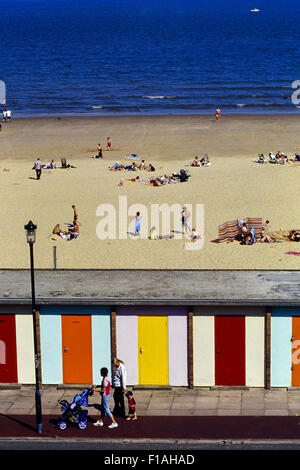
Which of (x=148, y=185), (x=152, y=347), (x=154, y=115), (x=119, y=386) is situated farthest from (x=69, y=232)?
(x=154, y=115)

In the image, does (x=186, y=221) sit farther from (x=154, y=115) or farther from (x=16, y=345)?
(x=154, y=115)

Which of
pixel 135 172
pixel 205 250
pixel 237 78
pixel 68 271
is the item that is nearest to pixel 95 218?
pixel 205 250

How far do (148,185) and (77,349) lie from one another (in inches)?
963

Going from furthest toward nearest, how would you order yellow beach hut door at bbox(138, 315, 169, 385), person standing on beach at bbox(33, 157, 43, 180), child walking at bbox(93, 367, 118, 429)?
person standing on beach at bbox(33, 157, 43, 180) → yellow beach hut door at bbox(138, 315, 169, 385) → child walking at bbox(93, 367, 118, 429)

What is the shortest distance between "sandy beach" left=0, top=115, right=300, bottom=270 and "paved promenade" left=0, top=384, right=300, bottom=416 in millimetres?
10728

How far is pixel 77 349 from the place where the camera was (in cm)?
1928

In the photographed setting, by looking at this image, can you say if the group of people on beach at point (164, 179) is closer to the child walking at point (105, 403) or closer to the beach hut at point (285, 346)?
the beach hut at point (285, 346)

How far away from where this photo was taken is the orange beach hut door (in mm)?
19172

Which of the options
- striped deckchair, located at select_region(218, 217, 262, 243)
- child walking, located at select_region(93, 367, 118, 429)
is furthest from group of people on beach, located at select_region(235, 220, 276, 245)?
child walking, located at select_region(93, 367, 118, 429)

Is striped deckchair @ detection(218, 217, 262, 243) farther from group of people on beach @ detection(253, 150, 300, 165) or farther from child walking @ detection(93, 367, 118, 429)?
child walking @ detection(93, 367, 118, 429)

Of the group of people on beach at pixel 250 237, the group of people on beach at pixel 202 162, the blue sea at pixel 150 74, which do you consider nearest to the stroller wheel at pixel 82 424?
the group of people on beach at pixel 250 237

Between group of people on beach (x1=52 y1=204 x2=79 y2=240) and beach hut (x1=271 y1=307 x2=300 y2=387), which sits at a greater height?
group of people on beach (x1=52 y1=204 x2=79 y2=240)

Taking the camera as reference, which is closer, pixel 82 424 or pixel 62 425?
pixel 62 425
